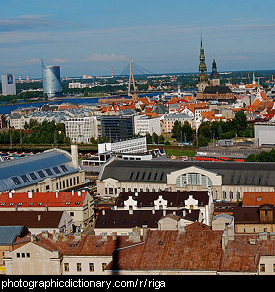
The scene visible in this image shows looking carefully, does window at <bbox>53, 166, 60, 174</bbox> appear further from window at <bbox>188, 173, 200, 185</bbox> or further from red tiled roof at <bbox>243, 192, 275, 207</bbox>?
red tiled roof at <bbox>243, 192, 275, 207</bbox>

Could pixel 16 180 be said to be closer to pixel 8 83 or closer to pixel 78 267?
pixel 78 267

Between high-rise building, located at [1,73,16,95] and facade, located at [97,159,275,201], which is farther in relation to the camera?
high-rise building, located at [1,73,16,95]

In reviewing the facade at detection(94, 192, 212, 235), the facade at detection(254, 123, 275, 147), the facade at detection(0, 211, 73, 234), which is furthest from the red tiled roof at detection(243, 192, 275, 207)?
the facade at detection(254, 123, 275, 147)

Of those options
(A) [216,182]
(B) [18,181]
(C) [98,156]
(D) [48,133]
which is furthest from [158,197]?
(D) [48,133]

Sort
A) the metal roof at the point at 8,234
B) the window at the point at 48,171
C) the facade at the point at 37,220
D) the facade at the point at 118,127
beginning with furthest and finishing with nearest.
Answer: the facade at the point at 118,127
the window at the point at 48,171
the facade at the point at 37,220
the metal roof at the point at 8,234

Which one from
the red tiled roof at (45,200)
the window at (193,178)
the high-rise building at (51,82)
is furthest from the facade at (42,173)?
the high-rise building at (51,82)

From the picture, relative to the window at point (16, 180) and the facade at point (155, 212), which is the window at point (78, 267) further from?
the window at point (16, 180)
